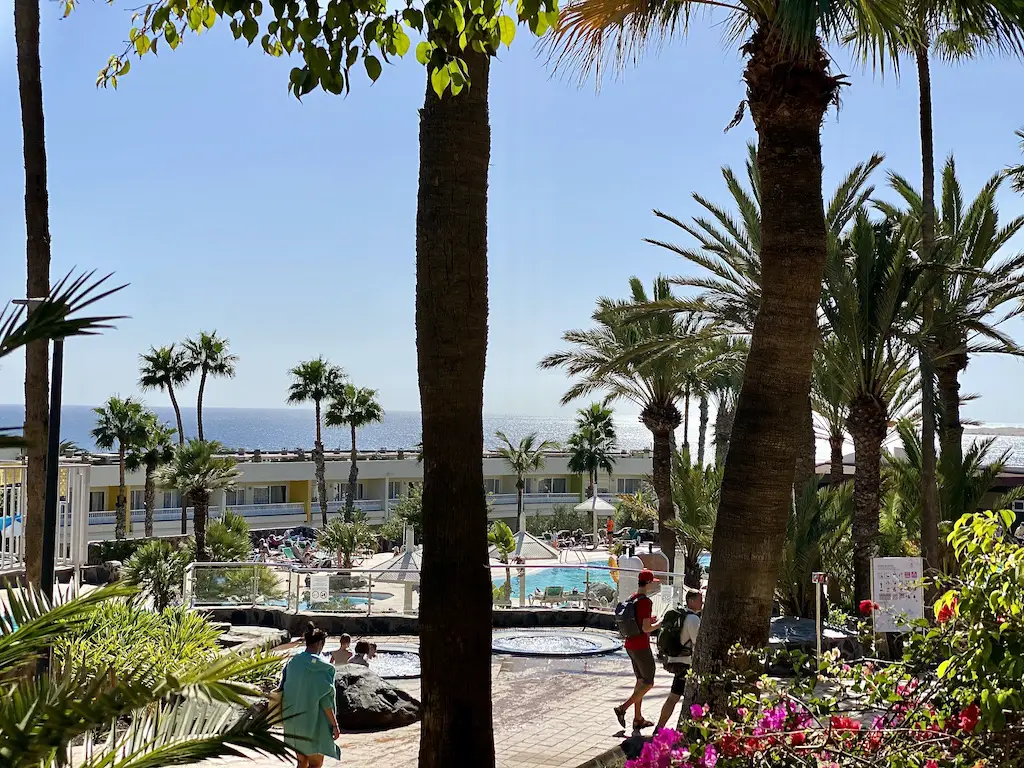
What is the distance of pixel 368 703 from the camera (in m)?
10.1

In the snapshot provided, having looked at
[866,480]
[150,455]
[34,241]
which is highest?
[34,241]

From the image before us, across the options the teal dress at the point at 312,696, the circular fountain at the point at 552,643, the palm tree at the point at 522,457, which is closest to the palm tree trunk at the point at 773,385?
the teal dress at the point at 312,696

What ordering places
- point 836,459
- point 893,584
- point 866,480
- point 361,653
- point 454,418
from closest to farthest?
point 454,418 < point 893,584 < point 361,653 < point 866,480 < point 836,459

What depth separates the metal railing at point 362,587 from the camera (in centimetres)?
1681

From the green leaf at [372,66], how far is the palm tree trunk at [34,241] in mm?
7005

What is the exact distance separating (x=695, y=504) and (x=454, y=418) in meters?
→ 16.9

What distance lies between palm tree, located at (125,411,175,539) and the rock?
118 ft

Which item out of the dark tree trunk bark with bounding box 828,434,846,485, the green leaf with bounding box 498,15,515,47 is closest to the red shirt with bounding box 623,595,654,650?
the green leaf with bounding box 498,15,515,47

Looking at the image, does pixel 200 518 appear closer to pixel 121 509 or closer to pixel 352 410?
pixel 121 509

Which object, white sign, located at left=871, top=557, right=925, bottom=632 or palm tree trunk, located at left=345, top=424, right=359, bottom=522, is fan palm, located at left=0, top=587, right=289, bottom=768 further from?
palm tree trunk, located at left=345, top=424, right=359, bottom=522

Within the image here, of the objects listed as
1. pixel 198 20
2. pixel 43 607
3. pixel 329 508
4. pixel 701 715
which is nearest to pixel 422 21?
pixel 198 20

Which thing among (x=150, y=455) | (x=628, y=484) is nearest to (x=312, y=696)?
(x=150, y=455)

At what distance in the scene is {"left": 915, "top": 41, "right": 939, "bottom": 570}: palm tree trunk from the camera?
13734mm

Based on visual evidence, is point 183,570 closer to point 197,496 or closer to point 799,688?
point 799,688
